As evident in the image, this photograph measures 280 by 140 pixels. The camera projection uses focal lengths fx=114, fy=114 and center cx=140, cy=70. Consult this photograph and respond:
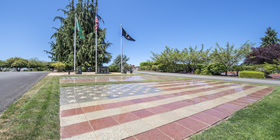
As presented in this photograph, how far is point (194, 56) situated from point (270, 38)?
102 ft

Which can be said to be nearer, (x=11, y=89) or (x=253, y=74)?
(x=11, y=89)

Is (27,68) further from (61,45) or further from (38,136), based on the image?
(38,136)

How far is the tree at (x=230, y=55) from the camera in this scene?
56.3 feet

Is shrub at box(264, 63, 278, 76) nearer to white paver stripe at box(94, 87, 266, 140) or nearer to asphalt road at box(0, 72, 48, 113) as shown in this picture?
white paver stripe at box(94, 87, 266, 140)

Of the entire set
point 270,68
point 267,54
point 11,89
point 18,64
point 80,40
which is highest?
point 80,40

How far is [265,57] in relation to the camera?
17812 millimetres

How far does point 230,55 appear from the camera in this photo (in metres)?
17.7

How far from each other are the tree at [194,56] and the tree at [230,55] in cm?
162

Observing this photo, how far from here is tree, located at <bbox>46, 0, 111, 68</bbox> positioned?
70.0 feet

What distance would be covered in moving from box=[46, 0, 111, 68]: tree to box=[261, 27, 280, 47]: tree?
44.1 meters

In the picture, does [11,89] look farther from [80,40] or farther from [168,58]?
[168,58]

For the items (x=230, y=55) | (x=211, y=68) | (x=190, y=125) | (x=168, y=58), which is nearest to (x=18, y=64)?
(x=168, y=58)

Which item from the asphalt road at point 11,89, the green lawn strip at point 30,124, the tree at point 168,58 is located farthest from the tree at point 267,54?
the asphalt road at point 11,89

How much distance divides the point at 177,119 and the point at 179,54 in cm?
2023
